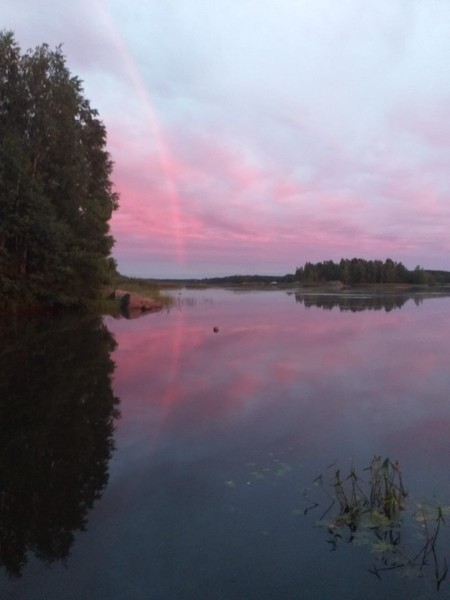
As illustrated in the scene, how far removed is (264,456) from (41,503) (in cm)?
309

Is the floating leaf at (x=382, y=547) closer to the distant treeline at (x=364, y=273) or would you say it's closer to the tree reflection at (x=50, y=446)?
the tree reflection at (x=50, y=446)

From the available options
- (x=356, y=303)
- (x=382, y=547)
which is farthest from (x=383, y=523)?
(x=356, y=303)

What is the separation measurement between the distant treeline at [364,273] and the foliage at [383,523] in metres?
115

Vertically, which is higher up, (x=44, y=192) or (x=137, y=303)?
(x=44, y=192)

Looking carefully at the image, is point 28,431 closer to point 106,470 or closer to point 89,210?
point 106,470

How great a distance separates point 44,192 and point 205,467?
27.7 meters

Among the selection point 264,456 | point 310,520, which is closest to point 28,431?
point 264,456

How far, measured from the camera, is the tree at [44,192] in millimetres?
27656

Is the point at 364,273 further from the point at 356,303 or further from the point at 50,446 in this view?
the point at 50,446

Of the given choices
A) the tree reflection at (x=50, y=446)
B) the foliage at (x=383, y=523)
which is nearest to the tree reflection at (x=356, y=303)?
the tree reflection at (x=50, y=446)

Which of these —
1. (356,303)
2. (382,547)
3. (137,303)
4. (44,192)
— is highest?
(44,192)

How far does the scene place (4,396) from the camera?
11070 millimetres

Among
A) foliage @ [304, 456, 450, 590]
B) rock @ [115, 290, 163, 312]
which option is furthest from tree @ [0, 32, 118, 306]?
foliage @ [304, 456, 450, 590]

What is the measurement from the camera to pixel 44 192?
3130 centimetres
